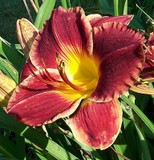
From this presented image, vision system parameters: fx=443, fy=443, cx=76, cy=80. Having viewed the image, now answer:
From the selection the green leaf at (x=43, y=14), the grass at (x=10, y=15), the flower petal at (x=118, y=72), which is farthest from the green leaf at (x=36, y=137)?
the grass at (x=10, y=15)

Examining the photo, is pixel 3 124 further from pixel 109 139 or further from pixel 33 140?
pixel 109 139

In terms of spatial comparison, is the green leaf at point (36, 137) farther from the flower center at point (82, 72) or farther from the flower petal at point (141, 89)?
the flower petal at point (141, 89)

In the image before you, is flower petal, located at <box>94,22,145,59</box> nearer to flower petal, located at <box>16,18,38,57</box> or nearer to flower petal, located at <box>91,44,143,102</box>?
flower petal, located at <box>91,44,143,102</box>

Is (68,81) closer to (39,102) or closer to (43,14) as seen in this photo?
(39,102)

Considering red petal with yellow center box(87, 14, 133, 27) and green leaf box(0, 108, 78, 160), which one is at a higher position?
red petal with yellow center box(87, 14, 133, 27)

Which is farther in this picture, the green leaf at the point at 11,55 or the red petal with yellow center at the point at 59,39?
the green leaf at the point at 11,55

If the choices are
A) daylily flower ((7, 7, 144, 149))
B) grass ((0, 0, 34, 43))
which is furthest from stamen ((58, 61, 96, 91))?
grass ((0, 0, 34, 43))

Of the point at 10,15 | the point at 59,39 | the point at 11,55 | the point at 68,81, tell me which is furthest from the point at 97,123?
the point at 10,15
